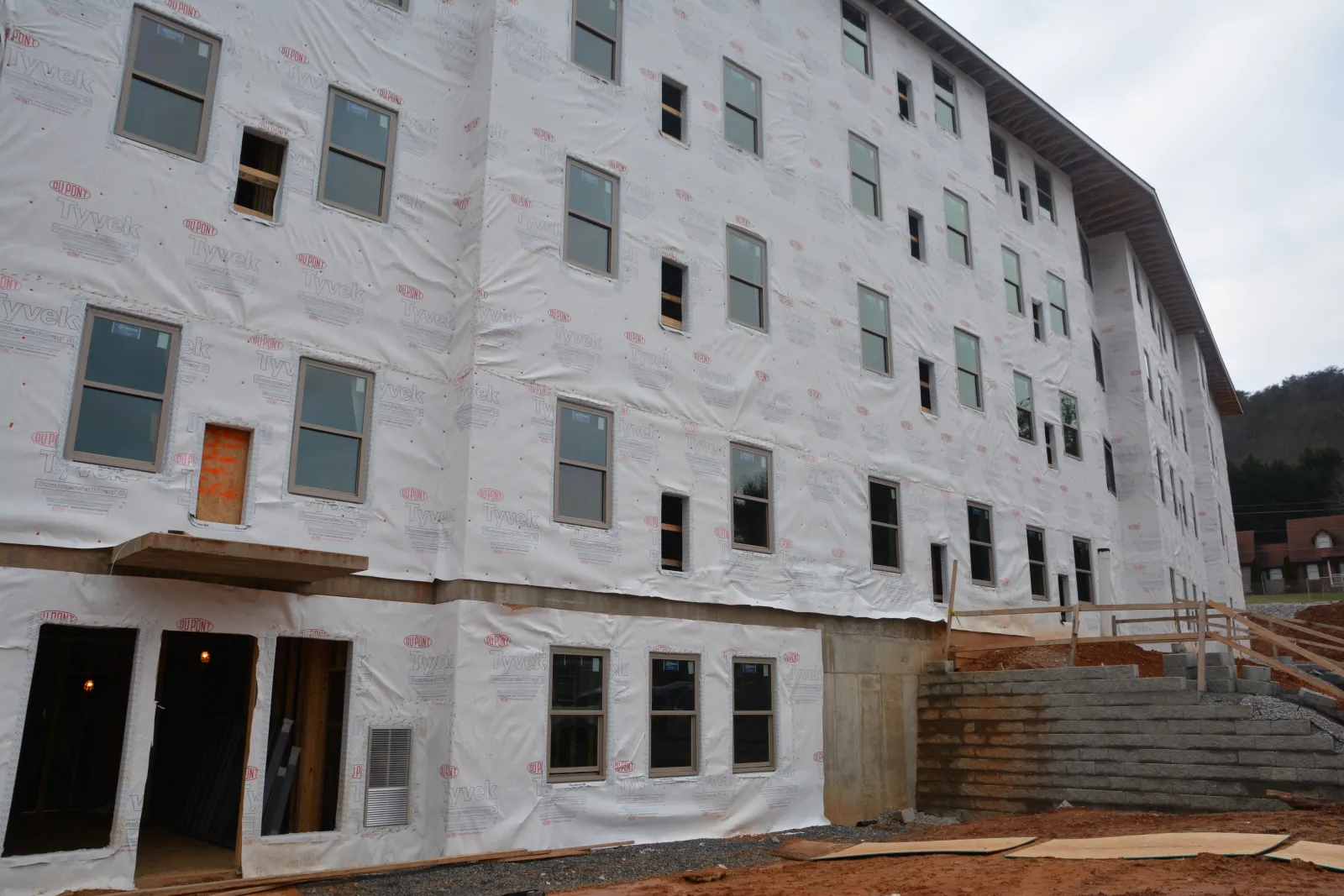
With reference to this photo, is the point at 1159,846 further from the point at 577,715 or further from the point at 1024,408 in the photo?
the point at 1024,408

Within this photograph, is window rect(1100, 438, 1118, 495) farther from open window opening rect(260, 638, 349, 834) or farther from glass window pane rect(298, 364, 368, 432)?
open window opening rect(260, 638, 349, 834)

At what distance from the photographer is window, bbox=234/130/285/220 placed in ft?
40.1

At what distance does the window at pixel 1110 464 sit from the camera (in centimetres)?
2767

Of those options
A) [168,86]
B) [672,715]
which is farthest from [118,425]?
[672,715]

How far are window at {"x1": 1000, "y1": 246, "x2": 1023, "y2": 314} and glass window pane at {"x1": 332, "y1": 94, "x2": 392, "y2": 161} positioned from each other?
1555 centimetres

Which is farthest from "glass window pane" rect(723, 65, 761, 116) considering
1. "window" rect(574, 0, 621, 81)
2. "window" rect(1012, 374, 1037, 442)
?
"window" rect(1012, 374, 1037, 442)

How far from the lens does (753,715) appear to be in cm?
1551

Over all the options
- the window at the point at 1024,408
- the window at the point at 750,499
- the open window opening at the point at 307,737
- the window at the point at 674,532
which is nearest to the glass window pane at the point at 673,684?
the window at the point at 674,532

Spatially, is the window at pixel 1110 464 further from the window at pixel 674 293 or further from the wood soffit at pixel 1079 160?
the window at pixel 674 293

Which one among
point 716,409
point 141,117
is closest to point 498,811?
point 716,409

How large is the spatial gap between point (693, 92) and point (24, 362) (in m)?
11.0

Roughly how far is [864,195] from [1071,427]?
887 cm

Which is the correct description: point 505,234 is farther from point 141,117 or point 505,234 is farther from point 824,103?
point 824,103

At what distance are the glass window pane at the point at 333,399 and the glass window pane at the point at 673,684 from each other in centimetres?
521
